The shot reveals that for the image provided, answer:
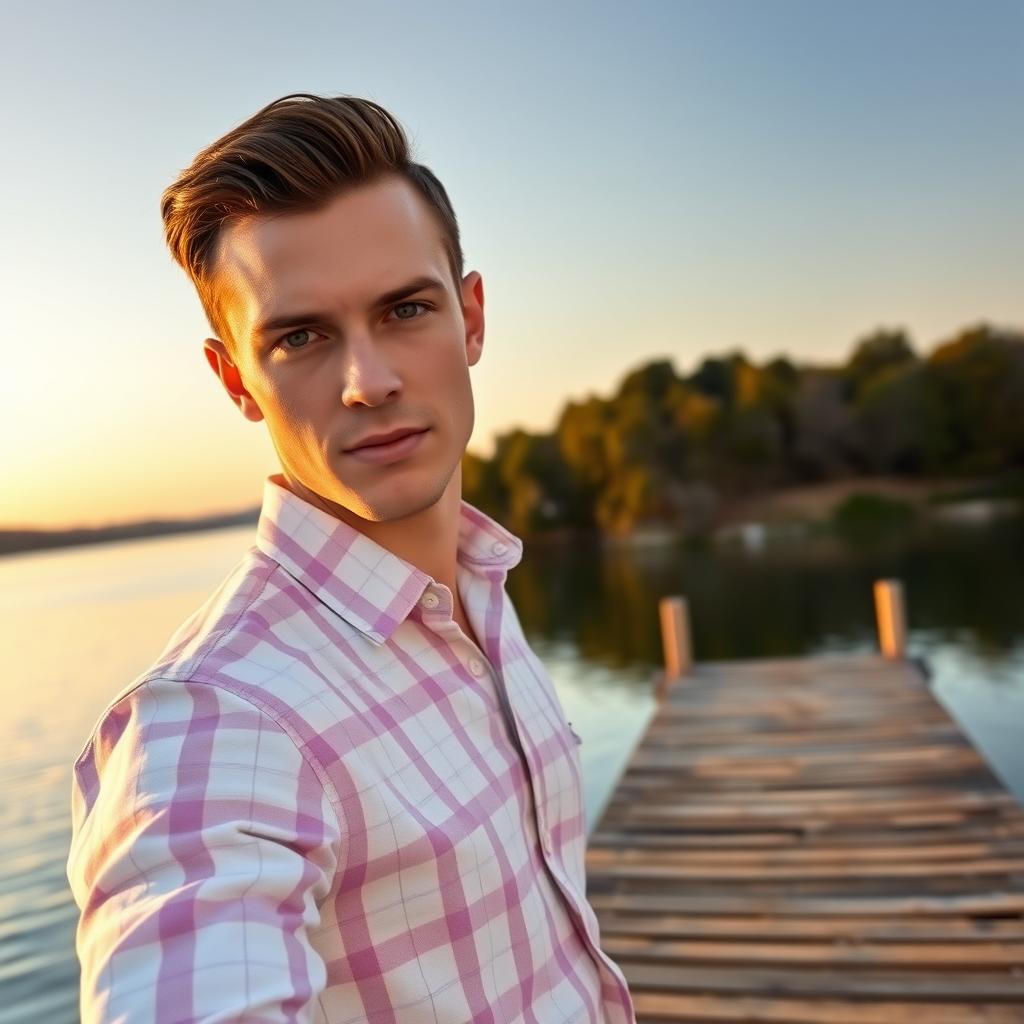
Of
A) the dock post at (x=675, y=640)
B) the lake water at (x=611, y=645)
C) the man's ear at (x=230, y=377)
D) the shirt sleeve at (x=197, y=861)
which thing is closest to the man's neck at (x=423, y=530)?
the man's ear at (x=230, y=377)

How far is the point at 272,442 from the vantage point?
1.43m

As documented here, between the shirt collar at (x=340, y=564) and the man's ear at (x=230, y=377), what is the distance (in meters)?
0.14

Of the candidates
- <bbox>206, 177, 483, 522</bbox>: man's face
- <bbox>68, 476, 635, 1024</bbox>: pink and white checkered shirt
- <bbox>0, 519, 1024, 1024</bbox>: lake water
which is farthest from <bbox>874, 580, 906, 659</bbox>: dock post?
<bbox>206, 177, 483, 522</bbox>: man's face

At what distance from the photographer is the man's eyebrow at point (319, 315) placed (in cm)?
128

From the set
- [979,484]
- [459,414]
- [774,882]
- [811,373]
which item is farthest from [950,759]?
[811,373]

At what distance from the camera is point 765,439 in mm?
50812

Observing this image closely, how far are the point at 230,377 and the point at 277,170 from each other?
0.37 m

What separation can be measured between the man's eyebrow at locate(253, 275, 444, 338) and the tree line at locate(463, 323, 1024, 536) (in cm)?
4700

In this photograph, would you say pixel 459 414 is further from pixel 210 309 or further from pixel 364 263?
pixel 210 309

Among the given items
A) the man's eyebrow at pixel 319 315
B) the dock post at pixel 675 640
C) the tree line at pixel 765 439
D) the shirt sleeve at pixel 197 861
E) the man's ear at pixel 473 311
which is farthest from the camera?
the tree line at pixel 765 439

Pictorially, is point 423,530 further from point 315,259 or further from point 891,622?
point 891,622

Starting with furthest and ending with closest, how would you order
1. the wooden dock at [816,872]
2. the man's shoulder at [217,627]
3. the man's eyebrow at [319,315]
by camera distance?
the wooden dock at [816,872]
the man's eyebrow at [319,315]
the man's shoulder at [217,627]

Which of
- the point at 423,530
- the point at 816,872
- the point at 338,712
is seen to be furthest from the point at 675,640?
the point at 338,712

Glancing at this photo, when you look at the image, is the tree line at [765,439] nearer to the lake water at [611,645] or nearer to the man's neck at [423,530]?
the lake water at [611,645]
